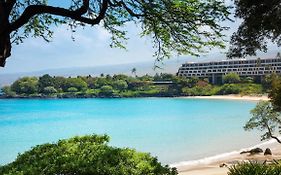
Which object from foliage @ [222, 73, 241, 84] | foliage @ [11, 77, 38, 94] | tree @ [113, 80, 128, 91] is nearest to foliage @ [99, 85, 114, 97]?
tree @ [113, 80, 128, 91]

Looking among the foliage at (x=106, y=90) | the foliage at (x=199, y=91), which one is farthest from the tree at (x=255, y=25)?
the foliage at (x=106, y=90)

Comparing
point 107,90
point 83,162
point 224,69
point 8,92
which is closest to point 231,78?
point 224,69

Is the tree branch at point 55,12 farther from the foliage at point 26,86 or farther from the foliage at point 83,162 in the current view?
the foliage at point 26,86

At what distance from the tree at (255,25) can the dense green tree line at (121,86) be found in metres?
116

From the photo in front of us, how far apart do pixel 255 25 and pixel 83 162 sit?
5494 mm

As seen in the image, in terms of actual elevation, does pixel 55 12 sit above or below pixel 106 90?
above

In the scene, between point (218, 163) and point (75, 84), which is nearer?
point (218, 163)

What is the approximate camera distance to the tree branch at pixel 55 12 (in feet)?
21.4

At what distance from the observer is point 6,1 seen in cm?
655

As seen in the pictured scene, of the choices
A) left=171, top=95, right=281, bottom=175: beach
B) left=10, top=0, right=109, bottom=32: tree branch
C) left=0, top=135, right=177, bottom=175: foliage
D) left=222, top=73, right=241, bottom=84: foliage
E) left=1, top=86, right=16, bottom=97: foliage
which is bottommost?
left=1, top=86, right=16, bottom=97: foliage

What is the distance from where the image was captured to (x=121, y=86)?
157 metres

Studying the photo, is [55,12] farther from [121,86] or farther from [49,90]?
[49,90]

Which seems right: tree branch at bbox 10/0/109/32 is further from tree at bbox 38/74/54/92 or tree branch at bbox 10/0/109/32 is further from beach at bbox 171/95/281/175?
tree at bbox 38/74/54/92

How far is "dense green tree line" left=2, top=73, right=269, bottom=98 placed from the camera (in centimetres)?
13288
